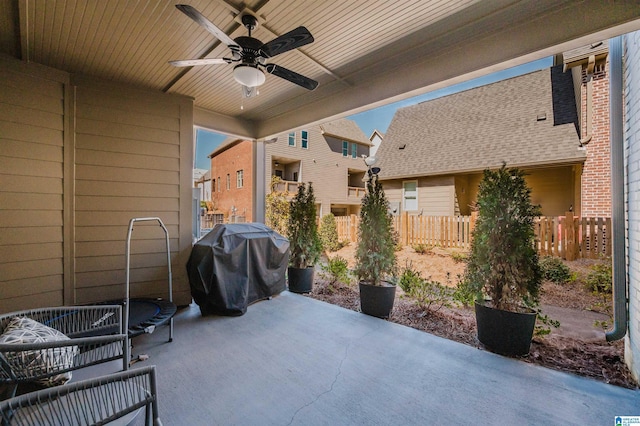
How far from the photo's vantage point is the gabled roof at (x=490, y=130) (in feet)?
24.4

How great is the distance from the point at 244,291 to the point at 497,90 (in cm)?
1059

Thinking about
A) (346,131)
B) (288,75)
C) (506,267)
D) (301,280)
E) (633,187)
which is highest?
(346,131)

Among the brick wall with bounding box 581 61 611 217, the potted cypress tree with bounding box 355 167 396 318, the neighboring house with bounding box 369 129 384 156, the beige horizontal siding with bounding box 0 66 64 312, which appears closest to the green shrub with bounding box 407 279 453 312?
the potted cypress tree with bounding box 355 167 396 318

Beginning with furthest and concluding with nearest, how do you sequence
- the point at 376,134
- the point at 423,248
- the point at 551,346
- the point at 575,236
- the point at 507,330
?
the point at 376,134 < the point at 423,248 < the point at 575,236 < the point at 551,346 < the point at 507,330

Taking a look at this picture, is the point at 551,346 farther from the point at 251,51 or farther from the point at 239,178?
the point at 239,178

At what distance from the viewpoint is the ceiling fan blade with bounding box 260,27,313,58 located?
2.11m

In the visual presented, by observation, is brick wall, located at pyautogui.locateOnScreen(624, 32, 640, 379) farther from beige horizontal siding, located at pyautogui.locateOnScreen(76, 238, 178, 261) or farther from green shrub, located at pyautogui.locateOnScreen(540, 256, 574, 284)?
beige horizontal siding, located at pyautogui.locateOnScreen(76, 238, 178, 261)

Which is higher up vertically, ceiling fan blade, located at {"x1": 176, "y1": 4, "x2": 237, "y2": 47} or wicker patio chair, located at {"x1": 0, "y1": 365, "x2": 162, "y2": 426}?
ceiling fan blade, located at {"x1": 176, "y1": 4, "x2": 237, "y2": 47}

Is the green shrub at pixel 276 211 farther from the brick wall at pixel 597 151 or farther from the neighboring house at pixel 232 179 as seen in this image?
the brick wall at pixel 597 151

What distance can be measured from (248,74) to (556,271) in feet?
18.8

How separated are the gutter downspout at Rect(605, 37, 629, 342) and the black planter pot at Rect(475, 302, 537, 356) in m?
0.68

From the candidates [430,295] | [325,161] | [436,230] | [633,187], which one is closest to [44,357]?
[430,295]

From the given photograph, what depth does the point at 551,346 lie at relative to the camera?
2.72 metres

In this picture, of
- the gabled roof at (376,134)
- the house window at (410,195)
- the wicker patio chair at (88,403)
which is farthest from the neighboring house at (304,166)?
the wicker patio chair at (88,403)
